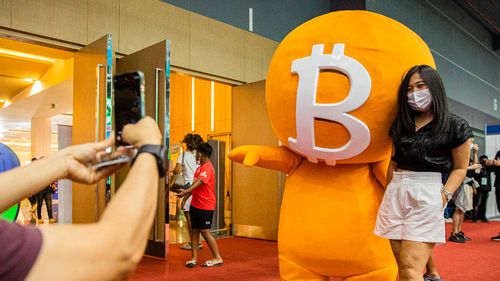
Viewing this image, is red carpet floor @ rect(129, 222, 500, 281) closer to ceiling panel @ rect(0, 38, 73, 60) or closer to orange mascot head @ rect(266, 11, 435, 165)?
orange mascot head @ rect(266, 11, 435, 165)

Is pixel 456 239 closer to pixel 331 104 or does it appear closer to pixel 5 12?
pixel 331 104

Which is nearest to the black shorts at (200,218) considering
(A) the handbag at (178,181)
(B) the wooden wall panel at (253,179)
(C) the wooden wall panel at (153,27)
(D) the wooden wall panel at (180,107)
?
(A) the handbag at (178,181)

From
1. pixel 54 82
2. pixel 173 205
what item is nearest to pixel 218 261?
pixel 173 205

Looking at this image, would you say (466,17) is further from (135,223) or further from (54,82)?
(135,223)

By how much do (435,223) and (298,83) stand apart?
3.26 feet

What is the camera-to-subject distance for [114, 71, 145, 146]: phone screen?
1.04 metres

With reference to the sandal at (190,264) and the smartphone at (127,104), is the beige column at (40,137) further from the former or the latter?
the smartphone at (127,104)

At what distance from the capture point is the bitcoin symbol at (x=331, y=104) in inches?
91.2

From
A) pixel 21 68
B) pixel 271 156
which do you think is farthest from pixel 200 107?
pixel 271 156

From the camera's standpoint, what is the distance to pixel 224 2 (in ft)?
22.4

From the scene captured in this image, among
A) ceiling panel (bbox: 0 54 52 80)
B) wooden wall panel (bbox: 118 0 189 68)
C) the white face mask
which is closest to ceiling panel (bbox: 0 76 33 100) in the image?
ceiling panel (bbox: 0 54 52 80)

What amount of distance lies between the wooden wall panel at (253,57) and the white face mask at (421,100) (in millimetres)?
5132

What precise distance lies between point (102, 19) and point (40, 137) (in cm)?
910

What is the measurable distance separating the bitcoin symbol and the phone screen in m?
1.43
